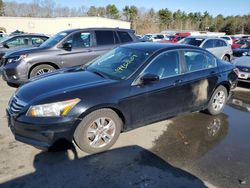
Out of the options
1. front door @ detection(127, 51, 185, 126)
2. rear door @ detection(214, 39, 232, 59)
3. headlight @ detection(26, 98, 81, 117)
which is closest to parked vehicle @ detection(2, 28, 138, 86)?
front door @ detection(127, 51, 185, 126)

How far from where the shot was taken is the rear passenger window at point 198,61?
4.94 m

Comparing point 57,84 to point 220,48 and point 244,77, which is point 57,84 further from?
point 220,48

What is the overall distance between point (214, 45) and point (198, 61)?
27.6 feet

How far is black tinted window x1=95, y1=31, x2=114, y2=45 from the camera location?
326 inches

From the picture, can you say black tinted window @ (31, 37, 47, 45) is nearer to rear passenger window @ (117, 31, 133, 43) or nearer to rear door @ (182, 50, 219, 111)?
rear passenger window @ (117, 31, 133, 43)

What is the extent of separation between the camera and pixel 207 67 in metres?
5.29

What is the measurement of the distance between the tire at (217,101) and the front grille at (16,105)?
3.72 m

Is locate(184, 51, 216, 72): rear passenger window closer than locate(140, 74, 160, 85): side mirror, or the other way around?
locate(140, 74, 160, 85): side mirror

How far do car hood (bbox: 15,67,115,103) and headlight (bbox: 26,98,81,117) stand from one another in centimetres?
19

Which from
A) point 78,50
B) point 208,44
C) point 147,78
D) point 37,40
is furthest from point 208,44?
point 147,78

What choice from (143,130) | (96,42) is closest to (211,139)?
(143,130)

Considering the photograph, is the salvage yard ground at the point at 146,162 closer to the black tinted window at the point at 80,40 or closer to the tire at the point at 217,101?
the tire at the point at 217,101

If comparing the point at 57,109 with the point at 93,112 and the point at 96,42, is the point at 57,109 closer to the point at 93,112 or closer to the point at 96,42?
the point at 93,112

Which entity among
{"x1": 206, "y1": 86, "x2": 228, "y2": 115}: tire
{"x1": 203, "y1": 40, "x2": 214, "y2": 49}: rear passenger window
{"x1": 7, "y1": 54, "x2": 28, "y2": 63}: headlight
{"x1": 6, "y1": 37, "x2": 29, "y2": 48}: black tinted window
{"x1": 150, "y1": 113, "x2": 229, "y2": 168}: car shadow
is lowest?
{"x1": 150, "y1": 113, "x2": 229, "y2": 168}: car shadow
